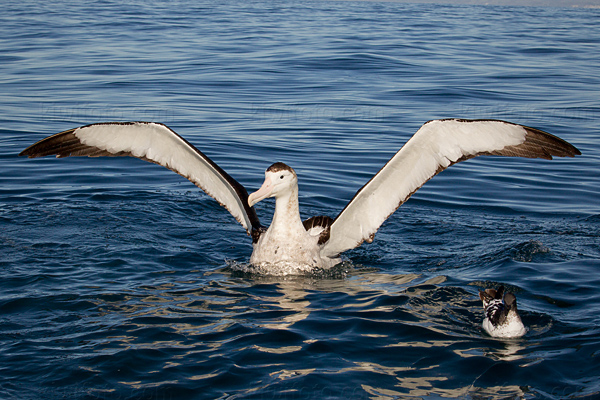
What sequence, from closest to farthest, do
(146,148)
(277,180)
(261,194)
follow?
(261,194), (277,180), (146,148)

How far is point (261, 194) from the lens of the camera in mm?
7348

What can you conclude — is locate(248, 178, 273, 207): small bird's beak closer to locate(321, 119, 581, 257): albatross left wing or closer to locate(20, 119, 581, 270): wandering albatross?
locate(20, 119, 581, 270): wandering albatross

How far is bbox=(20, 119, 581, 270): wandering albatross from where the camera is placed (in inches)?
287

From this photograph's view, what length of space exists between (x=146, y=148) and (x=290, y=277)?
2.40m

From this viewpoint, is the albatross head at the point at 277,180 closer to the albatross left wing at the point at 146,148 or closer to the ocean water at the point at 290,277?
the albatross left wing at the point at 146,148

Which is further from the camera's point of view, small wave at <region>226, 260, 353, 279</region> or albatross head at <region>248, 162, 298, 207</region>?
small wave at <region>226, 260, 353, 279</region>

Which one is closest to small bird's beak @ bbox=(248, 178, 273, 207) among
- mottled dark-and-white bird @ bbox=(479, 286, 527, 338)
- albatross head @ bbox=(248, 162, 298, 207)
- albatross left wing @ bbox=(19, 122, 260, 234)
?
albatross head @ bbox=(248, 162, 298, 207)

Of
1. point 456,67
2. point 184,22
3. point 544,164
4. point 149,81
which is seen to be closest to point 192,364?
point 544,164

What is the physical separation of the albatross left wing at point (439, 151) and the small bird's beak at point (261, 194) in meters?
0.95

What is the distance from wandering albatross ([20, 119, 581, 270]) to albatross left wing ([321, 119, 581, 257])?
0.04ft

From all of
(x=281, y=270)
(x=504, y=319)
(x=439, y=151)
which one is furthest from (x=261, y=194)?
(x=504, y=319)

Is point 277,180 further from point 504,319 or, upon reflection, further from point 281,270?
point 504,319

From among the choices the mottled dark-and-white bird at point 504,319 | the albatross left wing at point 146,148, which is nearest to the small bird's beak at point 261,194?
the albatross left wing at point 146,148

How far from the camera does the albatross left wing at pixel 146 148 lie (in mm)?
7781
